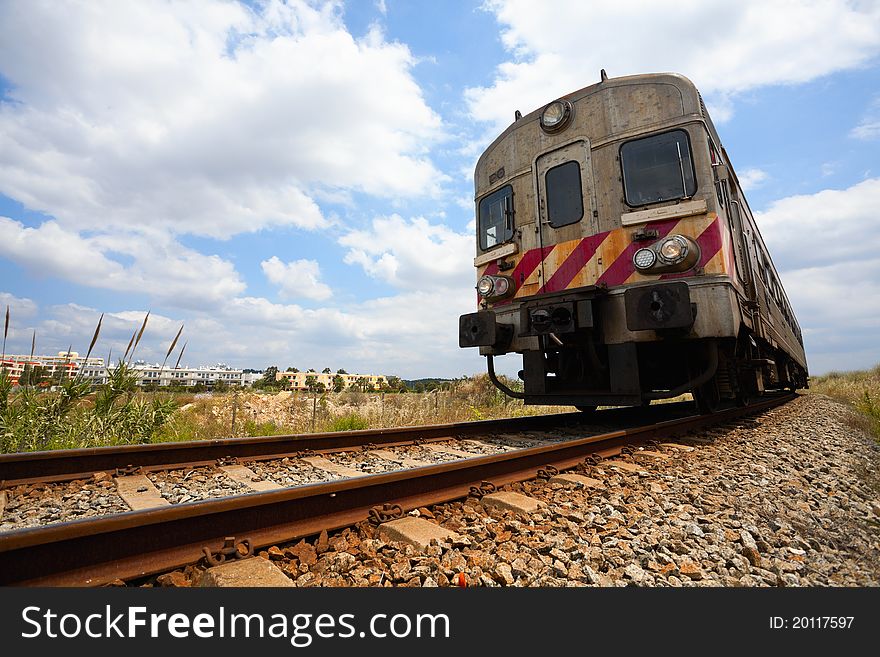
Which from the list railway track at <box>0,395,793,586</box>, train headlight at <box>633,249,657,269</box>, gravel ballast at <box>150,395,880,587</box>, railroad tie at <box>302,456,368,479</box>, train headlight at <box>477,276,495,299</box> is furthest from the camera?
train headlight at <box>477,276,495,299</box>

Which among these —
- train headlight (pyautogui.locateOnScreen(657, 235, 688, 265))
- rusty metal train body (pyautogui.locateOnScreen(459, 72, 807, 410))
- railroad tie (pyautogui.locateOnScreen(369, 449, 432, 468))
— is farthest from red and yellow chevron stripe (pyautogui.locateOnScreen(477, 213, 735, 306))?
railroad tie (pyautogui.locateOnScreen(369, 449, 432, 468))

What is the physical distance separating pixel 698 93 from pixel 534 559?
4975mm

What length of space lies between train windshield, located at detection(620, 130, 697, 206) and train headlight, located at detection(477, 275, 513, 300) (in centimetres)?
160

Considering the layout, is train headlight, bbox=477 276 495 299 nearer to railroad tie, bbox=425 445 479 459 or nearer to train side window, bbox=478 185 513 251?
train side window, bbox=478 185 513 251

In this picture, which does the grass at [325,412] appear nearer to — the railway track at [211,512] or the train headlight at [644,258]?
the railway track at [211,512]

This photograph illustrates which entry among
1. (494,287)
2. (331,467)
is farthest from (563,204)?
(331,467)

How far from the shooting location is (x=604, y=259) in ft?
15.6

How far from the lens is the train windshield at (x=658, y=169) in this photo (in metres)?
4.38

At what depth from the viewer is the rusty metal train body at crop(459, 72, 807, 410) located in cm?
415

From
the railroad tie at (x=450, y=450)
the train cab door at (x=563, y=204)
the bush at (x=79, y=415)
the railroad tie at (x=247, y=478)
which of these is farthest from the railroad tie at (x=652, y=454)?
the bush at (x=79, y=415)
